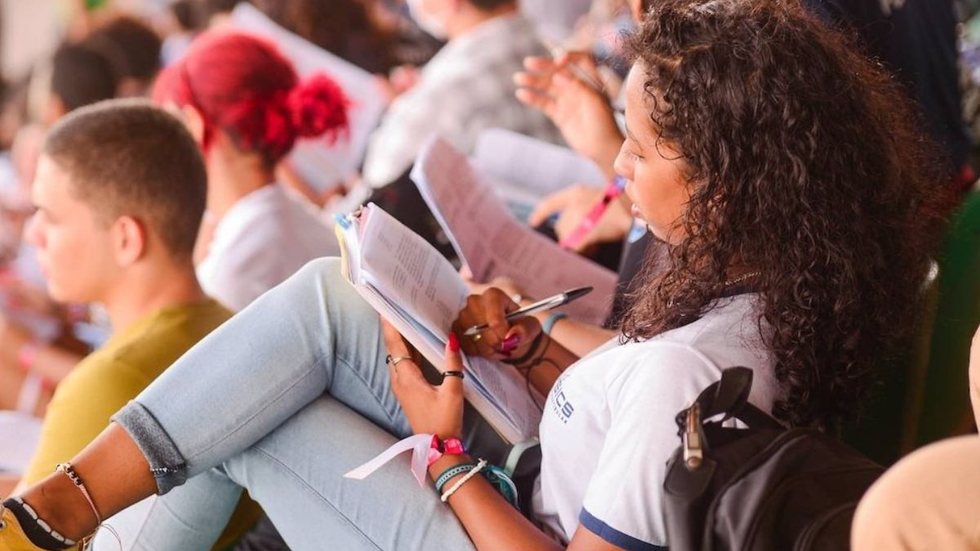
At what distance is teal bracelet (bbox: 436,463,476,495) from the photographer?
4.23 ft

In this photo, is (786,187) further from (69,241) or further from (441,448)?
(69,241)

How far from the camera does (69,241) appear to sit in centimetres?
185

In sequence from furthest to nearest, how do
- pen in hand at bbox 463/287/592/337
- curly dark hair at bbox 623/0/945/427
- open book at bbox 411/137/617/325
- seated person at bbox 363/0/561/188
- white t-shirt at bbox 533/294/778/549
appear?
1. seated person at bbox 363/0/561/188
2. open book at bbox 411/137/617/325
3. pen in hand at bbox 463/287/592/337
4. curly dark hair at bbox 623/0/945/427
5. white t-shirt at bbox 533/294/778/549

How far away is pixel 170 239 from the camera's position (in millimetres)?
1838

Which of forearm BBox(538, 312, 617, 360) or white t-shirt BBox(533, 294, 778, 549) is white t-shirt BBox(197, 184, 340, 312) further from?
white t-shirt BBox(533, 294, 778, 549)

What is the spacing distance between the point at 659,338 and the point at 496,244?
2.19 feet

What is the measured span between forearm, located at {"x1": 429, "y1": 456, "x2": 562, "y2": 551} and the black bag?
0.92ft

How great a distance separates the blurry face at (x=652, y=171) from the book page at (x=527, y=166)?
93 cm

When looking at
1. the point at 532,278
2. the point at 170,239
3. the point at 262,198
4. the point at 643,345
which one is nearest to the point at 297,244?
the point at 262,198

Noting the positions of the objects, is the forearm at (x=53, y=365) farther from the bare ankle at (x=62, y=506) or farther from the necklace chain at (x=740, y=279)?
the necklace chain at (x=740, y=279)

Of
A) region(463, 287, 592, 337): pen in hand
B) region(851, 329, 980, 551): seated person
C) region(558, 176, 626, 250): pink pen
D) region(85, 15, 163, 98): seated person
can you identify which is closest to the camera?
region(851, 329, 980, 551): seated person

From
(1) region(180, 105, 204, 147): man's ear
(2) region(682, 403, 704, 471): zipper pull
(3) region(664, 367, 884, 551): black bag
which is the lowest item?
(1) region(180, 105, 204, 147): man's ear

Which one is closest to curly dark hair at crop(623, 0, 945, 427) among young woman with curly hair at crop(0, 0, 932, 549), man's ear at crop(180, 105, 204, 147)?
young woman with curly hair at crop(0, 0, 932, 549)

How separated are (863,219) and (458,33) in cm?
174
